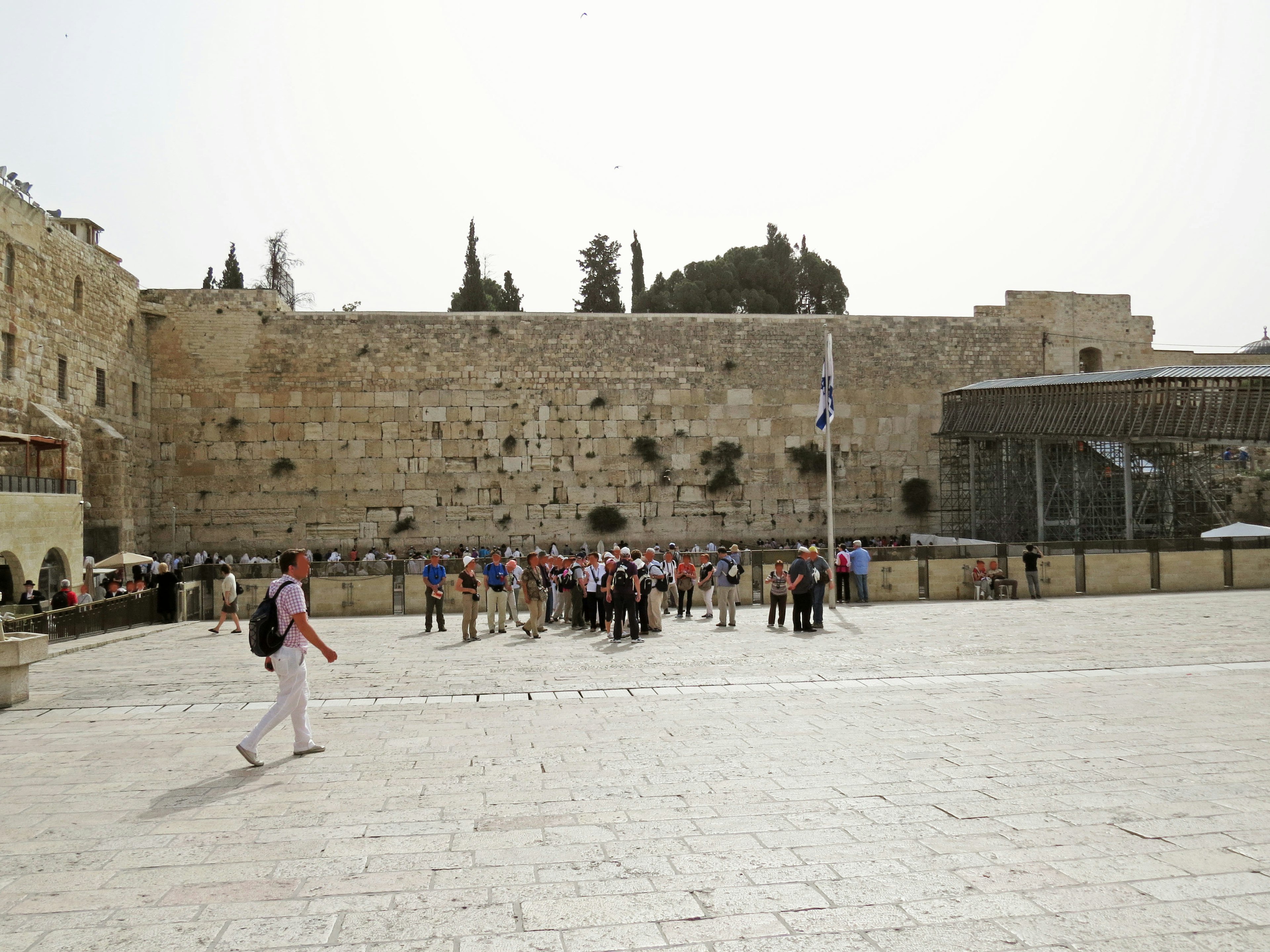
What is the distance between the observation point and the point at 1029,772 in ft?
14.8

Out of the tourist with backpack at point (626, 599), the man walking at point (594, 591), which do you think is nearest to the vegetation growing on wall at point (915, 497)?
the man walking at point (594, 591)

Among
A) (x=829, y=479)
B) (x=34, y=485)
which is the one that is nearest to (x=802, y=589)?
(x=829, y=479)

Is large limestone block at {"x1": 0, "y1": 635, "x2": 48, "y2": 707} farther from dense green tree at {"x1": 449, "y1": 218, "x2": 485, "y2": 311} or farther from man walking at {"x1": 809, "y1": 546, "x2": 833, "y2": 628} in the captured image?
dense green tree at {"x1": 449, "y1": 218, "x2": 485, "y2": 311}

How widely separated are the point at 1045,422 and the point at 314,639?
58.7ft

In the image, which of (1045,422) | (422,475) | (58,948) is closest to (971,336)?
(1045,422)

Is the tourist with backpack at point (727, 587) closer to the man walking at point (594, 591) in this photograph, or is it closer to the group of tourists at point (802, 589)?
the group of tourists at point (802, 589)

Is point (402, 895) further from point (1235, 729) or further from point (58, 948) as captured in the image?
point (1235, 729)

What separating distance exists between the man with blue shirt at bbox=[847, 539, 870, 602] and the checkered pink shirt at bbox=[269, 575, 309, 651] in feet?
31.5

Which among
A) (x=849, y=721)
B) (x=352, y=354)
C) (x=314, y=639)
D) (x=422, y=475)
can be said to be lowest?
(x=849, y=721)

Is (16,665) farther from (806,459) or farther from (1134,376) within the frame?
(1134,376)

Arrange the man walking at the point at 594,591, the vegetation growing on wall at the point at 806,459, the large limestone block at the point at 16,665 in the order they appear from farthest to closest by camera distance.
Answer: the vegetation growing on wall at the point at 806,459, the man walking at the point at 594,591, the large limestone block at the point at 16,665

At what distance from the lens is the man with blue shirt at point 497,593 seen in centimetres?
1128

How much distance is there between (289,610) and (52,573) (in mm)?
11826

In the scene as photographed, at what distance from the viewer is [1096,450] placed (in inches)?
818
